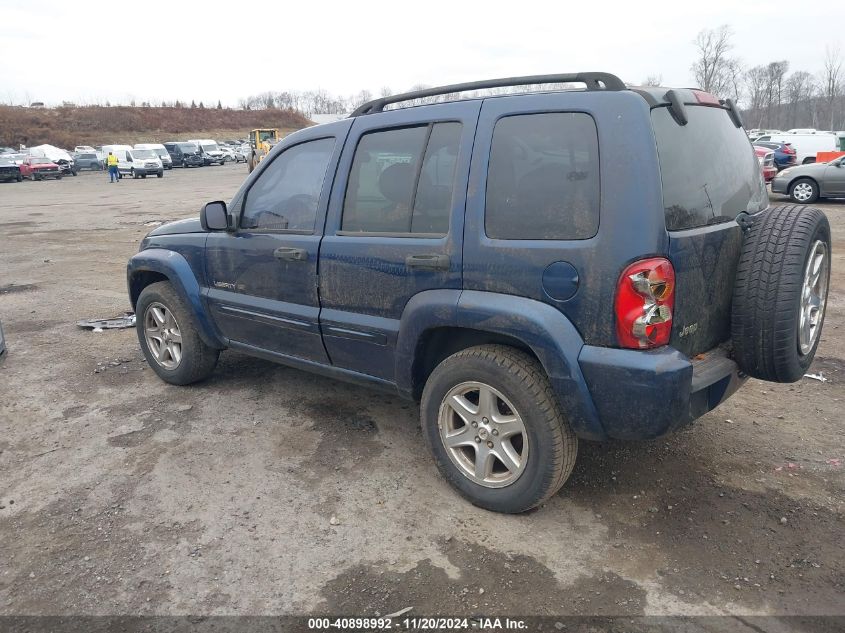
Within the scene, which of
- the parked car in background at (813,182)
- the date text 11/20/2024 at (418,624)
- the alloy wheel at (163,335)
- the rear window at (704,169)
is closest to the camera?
the date text 11/20/2024 at (418,624)

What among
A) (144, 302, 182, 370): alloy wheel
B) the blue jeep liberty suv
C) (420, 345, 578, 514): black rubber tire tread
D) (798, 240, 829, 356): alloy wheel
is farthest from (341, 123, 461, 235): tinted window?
(144, 302, 182, 370): alloy wheel

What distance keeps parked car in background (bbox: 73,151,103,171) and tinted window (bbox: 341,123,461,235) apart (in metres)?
47.2

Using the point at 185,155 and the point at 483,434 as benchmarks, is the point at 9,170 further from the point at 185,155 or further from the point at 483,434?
the point at 483,434

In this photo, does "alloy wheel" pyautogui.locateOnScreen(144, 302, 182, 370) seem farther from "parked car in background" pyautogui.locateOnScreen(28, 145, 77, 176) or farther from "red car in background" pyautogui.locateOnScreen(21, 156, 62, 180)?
"parked car in background" pyautogui.locateOnScreen(28, 145, 77, 176)

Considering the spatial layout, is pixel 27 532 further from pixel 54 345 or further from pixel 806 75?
pixel 806 75

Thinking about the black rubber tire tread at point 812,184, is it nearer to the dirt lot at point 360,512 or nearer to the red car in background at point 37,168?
the dirt lot at point 360,512

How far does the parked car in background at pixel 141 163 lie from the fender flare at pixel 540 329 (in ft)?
124

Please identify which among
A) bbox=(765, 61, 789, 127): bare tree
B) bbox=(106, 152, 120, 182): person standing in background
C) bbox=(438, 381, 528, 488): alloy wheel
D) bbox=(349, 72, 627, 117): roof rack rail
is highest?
bbox=(765, 61, 789, 127): bare tree

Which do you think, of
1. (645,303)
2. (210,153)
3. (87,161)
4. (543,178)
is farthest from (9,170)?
(645,303)

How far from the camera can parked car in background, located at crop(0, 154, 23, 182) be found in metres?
34.9

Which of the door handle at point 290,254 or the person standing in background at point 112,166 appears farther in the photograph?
the person standing in background at point 112,166

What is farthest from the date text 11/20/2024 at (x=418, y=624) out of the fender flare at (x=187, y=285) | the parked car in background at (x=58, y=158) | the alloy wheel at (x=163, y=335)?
the parked car in background at (x=58, y=158)

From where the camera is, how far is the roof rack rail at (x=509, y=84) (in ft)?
9.31

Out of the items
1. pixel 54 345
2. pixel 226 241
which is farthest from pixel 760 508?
pixel 54 345
